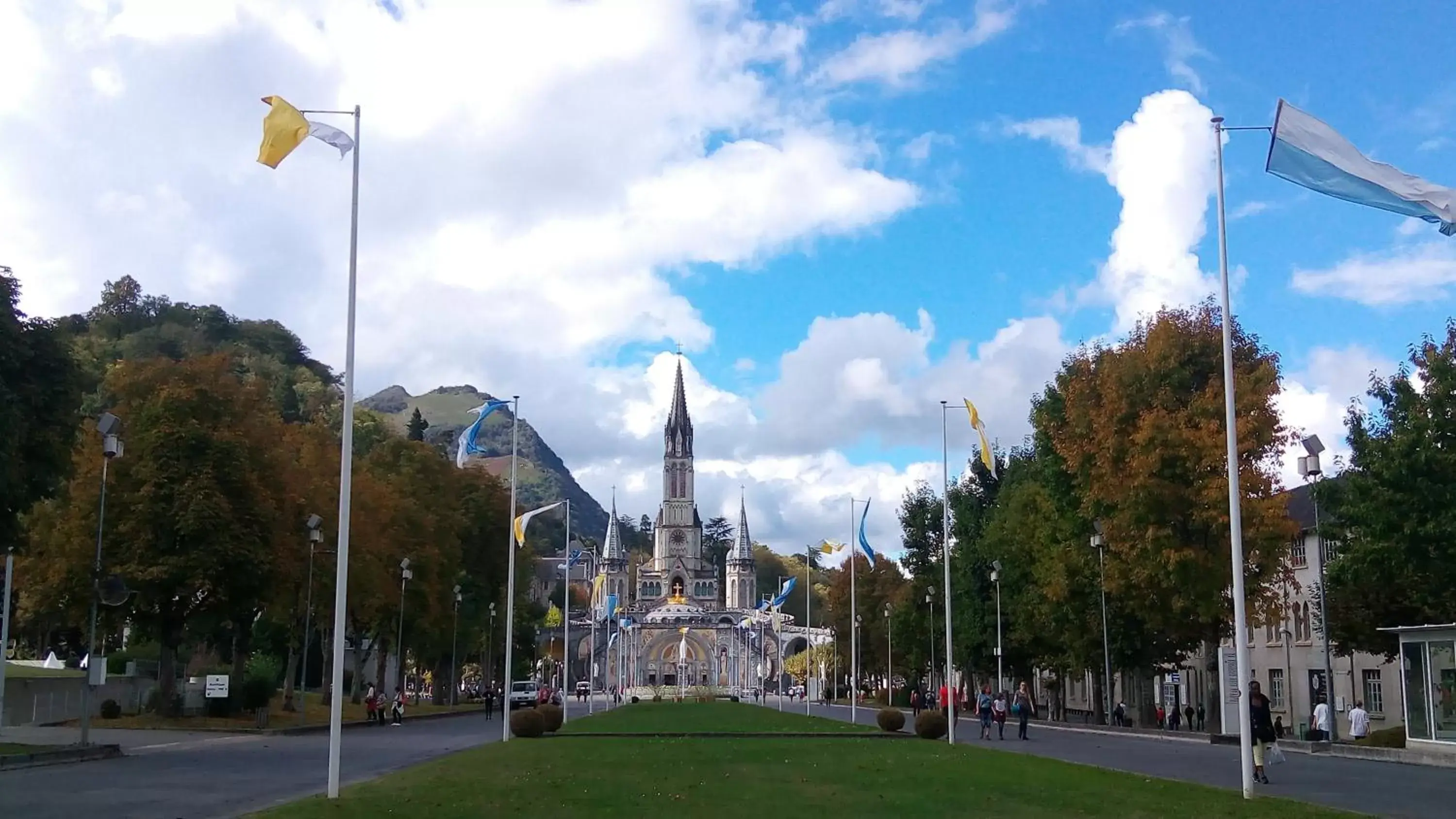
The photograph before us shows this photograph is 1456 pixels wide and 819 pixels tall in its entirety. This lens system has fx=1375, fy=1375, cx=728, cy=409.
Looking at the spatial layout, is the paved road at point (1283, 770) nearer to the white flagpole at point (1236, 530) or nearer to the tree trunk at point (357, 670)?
the white flagpole at point (1236, 530)

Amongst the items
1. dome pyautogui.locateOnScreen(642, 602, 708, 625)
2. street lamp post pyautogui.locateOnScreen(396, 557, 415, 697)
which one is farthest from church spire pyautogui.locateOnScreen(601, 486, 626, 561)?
street lamp post pyautogui.locateOnScreen(396, 557, 415, 697)

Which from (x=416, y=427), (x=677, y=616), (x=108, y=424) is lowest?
Result: (x=677, y=616)

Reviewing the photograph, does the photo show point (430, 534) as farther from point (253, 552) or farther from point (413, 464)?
point (253, 552)

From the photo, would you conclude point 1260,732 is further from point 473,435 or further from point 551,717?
point 551,717

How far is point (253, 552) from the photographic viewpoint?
46312mm

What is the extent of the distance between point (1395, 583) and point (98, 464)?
41.7 metres

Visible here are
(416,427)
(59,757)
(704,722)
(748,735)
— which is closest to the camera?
(59,757)

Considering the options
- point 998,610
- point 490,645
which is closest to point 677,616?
point 490,645

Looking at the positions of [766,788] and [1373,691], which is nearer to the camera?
[766,788]

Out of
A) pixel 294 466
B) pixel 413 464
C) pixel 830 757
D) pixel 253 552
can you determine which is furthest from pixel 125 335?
pixel 830 757

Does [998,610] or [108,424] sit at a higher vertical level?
[108,424]

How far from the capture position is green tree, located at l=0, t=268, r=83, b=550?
1203 inches

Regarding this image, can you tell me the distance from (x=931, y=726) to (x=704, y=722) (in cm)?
1532

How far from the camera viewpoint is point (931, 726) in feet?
136
